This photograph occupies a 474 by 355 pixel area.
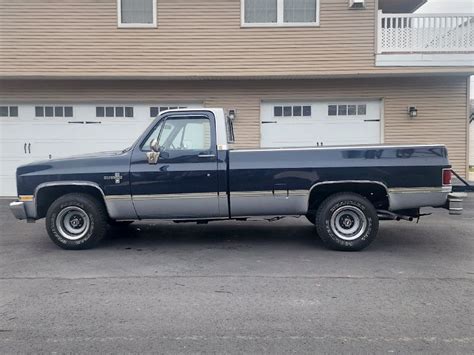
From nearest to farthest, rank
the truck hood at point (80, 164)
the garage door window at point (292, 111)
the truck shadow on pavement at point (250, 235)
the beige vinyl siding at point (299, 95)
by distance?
the truck hood at point (80, 164) → the truck shadow on pavement at point (250, 235) → the beige vinyl siding at point (299, 95) → the garage door window at point (292, 111)

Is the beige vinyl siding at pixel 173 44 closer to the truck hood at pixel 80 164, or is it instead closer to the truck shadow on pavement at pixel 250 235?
the truck shadow on pavement at pixel 250 235

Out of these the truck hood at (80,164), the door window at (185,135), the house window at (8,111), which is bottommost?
the truck hood at (80,164)

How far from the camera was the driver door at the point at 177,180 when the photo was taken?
6.80 metres

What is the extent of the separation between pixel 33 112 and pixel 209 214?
347 inches

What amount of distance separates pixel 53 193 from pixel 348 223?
4.41 metres

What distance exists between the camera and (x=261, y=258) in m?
6.54

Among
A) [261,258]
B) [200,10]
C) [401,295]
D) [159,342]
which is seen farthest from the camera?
[200,10]

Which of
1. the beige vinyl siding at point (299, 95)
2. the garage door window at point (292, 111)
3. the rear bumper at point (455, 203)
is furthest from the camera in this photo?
→ the garage door window at point (292, 111)

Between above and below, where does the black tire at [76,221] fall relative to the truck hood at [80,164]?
below

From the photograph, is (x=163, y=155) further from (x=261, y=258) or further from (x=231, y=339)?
(x=231, y=339)

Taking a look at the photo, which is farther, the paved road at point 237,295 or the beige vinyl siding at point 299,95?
the beige vinyl siding at point 299,95

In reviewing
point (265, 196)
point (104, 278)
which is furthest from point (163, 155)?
point (104, 278)

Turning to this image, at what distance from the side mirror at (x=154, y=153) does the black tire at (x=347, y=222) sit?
2470 mm

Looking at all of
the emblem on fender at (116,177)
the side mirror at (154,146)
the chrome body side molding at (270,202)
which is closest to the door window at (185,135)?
the side mirror at (154,146)
